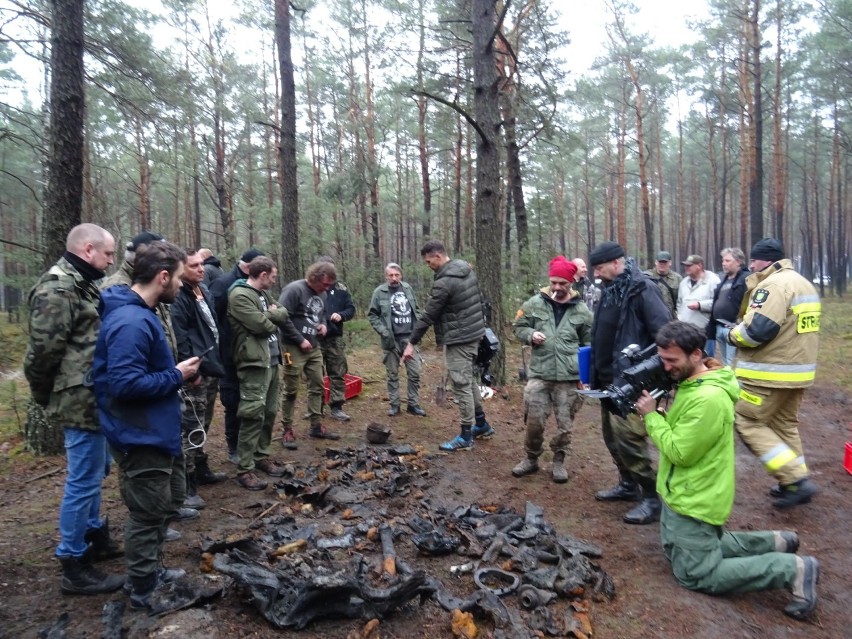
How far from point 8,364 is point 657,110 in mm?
30725

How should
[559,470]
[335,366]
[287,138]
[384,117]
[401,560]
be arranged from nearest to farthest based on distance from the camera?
[401,560]
[559,470]
[335,366]
[287,138]
[384,117]

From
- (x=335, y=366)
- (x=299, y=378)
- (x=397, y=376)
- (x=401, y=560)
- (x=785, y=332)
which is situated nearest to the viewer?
(x=401, y=560)

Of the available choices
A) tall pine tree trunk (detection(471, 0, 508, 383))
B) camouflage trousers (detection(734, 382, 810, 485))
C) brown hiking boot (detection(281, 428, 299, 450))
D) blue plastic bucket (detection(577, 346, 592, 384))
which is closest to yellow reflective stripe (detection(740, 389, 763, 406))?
camouflage trousers (detection(734, 382, 810, 485))

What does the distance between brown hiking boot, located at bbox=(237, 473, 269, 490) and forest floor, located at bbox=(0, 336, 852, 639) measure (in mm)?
74

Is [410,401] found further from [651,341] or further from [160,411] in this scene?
[160,411]

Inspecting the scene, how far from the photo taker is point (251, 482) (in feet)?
15.9

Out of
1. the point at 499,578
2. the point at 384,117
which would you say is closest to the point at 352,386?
the point at 499,578

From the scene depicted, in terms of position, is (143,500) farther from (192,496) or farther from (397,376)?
(397,376)

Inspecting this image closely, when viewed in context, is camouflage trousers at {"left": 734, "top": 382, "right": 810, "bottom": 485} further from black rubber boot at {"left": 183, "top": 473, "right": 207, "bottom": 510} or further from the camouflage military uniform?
the camouflage military uniform

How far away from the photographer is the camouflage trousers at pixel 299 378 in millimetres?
6230

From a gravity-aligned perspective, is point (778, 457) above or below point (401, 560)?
above

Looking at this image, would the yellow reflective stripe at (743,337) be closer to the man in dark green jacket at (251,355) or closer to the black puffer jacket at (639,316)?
the black puffer jacket at (639,316)

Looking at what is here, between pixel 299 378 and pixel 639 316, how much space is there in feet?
13.1

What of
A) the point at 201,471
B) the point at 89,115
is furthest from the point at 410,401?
the point at 89,115
